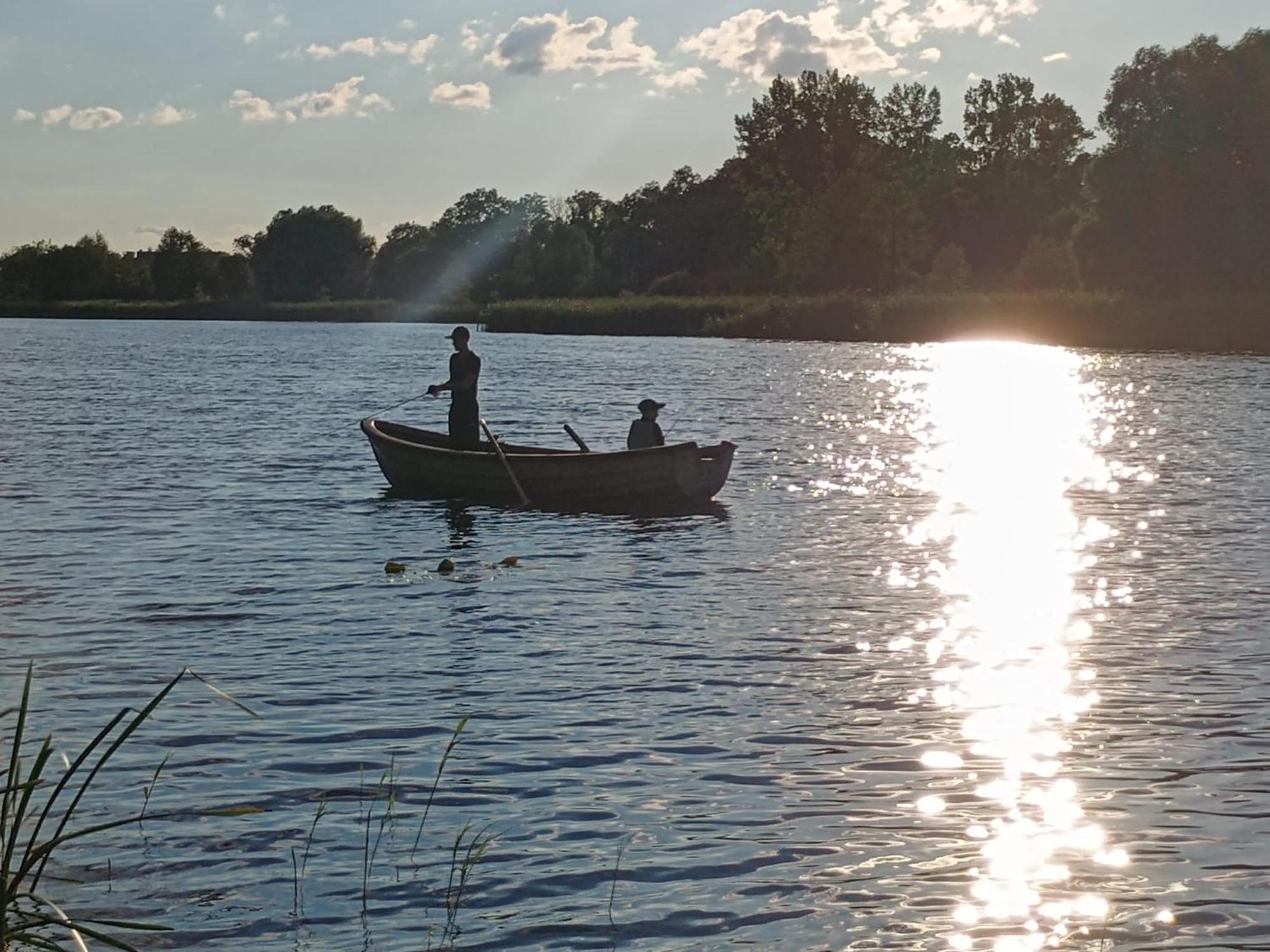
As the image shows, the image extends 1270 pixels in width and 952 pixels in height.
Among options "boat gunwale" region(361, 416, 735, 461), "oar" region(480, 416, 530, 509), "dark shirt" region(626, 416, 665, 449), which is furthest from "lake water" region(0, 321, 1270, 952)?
"dark shirt" region(626, 416, 665, 449)

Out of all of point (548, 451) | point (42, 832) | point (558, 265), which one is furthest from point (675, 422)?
point (558, 265)

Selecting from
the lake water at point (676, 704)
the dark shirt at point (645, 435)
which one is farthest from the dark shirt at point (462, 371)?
the dark shirt at point (645, 435)

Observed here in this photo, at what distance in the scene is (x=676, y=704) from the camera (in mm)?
10633

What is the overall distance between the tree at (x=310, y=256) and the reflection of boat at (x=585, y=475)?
15854 centimetres

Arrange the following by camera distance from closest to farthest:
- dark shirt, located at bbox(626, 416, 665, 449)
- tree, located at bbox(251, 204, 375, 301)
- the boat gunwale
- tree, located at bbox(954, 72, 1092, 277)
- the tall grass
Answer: the tall grass < the boat gunwale < dark shirt, located at bbox(626, 416, 665, 449) < tree, located at bbox(954, 72, 1092, 277) < tree, located at bbox(251, 204, 375, 301)

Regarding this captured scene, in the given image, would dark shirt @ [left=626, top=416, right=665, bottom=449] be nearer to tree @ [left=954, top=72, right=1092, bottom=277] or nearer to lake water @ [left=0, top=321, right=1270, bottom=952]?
lake water @ [left=0, top=321, right=1270, bottom=952]

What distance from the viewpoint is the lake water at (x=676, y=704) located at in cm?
706

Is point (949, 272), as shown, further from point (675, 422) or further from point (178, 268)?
point (178, 268)

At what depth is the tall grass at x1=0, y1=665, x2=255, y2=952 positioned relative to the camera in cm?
462

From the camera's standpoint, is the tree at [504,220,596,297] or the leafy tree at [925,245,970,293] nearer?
the leafy tree at [925,245,970,293]

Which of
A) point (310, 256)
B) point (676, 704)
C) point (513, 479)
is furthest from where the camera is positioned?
point (310, 256)

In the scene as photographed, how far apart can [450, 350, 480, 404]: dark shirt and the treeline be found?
2156 inches

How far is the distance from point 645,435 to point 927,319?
60028 millimetres

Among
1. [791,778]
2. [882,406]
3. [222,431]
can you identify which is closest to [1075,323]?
[882,406]
